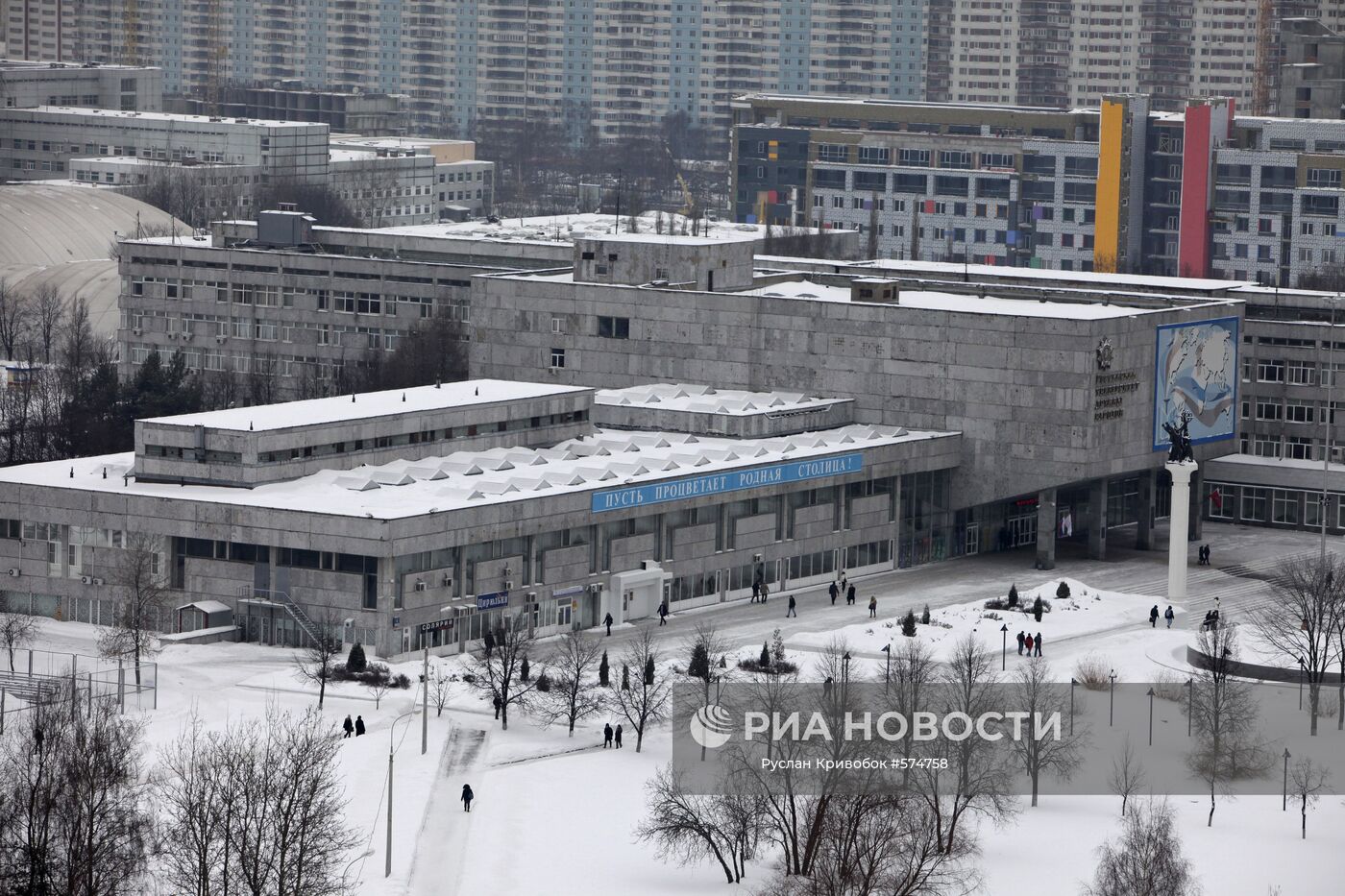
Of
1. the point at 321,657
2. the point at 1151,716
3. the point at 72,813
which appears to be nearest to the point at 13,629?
the point at 321,657

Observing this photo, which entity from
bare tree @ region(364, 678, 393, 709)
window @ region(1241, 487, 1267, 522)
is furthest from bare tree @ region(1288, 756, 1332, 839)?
window @ region(1241, 487, 1267, 522)


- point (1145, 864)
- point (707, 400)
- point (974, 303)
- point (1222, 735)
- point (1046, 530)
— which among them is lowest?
point (1222, 735)

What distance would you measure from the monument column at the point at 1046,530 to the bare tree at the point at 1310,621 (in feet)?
56.2

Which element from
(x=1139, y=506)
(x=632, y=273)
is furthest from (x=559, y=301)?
(x=1139, y=506)

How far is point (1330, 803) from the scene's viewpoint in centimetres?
11225

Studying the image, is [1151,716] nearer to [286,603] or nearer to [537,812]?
[537,812]

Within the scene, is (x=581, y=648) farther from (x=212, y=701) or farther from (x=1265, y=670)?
(x=1265, y=670)

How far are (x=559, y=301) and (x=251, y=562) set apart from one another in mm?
43785

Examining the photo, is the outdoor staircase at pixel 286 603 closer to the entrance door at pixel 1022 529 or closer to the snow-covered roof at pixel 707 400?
the snow-covered roof at pixel 707 400

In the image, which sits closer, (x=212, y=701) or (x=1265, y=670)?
(x=212, y=701)

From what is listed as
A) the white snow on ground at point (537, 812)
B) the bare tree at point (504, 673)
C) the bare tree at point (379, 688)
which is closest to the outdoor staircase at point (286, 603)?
the white snow on ground at point (537, 812)

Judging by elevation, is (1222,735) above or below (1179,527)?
below

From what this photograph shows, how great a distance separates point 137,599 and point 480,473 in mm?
20956

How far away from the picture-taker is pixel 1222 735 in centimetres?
11538
